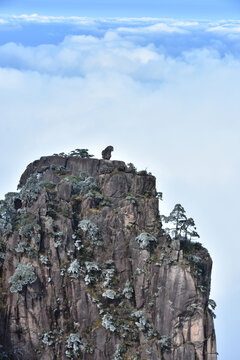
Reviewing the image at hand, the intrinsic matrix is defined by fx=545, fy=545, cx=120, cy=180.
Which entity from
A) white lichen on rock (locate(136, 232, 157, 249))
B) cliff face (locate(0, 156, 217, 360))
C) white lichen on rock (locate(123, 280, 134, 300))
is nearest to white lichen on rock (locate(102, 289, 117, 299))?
cliff face (locate(0, 156, 217, 360))

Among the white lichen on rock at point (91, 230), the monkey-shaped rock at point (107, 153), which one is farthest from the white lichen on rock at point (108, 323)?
the monkey-shaped rock at point (107, 153)

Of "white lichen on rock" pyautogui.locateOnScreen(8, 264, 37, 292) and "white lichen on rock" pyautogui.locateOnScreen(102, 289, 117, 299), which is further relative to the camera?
"white lichen on rock" pyautogui.locateOnScreen(102, 289, 117, 299)

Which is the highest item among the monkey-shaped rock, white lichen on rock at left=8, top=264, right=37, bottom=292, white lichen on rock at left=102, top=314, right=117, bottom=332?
the monkey-shaped rock

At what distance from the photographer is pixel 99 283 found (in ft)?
228

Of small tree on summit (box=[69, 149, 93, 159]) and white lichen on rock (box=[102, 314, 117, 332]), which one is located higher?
small tree on summit (box=[69, 149, 93, 159])

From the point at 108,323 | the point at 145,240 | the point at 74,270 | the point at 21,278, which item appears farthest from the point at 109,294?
the point at 21,278

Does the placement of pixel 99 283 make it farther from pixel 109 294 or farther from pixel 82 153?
pixel 82 153

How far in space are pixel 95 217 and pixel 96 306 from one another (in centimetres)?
1223

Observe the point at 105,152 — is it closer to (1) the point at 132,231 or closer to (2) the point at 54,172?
(2) the point at 54,172

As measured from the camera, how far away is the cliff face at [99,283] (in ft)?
219

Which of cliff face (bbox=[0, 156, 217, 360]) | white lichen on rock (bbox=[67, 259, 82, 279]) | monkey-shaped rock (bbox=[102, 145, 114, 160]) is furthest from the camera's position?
monkey-shaped rock (bbox=[102, 145, 114, 160])

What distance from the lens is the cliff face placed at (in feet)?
219

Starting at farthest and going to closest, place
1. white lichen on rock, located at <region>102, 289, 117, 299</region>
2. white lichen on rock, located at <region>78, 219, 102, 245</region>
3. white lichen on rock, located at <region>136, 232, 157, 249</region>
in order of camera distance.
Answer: white lichen on rock, located at <region>78, 219, 102, 245</region> < white lichen on rock, located at <region>136, 232, 157, 249</region> < white lichen on rock, located at <region>102, 289, 117, 299</region>

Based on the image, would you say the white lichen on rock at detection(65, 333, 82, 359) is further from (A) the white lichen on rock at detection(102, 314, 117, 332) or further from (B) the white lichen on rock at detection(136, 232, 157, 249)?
(B) the white lichen on rock at detection(136, 232, 157, 249)
